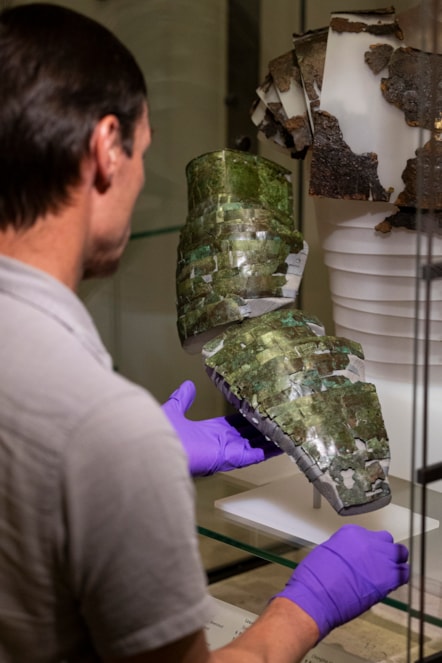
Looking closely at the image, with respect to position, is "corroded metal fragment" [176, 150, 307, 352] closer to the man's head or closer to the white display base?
the white display base

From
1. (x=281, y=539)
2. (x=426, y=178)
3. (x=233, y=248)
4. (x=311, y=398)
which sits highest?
(x=426, y=178)

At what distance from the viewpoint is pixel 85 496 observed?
0.61 meters

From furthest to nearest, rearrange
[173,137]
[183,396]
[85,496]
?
[173,137]
[183,396]
[85,496]

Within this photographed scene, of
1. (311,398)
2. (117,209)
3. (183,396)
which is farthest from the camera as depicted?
(183,396)

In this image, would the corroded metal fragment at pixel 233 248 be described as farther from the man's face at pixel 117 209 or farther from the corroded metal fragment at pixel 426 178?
the man's face at pixel 117 209

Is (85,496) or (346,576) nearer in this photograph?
(85,496)

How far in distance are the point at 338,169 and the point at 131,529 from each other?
744mm

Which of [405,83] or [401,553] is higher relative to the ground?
[405,83]

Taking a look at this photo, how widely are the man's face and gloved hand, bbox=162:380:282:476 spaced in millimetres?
488

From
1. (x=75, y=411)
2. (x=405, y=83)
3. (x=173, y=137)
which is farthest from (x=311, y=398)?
(x=173, y=137)

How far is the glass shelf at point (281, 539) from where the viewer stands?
92 centimetres

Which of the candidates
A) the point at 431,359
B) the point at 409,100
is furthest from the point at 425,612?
the point at 409,100

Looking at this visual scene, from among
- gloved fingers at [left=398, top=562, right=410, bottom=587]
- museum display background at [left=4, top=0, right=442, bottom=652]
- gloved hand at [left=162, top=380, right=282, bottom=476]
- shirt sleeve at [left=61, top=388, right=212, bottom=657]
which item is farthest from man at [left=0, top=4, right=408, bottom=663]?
museum display background at [left=4, top=0, right=442, bottom=652]

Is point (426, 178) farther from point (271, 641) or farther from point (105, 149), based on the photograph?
point (271, 641)
